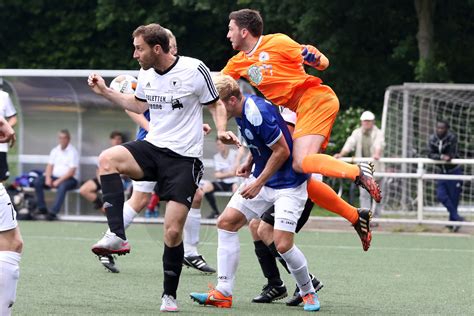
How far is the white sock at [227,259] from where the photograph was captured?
851cm

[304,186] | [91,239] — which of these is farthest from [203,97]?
[91,239]

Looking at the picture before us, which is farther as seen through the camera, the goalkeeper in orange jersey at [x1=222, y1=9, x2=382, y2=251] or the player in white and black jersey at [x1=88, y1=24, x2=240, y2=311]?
the goalkeeper in orange jersey at [x1=222, y1=9, x2=382, y2=251]

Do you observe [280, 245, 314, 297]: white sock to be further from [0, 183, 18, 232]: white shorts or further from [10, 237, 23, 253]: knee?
[0, 183, 18, 232]: white shorts

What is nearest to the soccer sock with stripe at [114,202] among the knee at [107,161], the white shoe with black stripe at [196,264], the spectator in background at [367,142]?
the knee at [107,161]

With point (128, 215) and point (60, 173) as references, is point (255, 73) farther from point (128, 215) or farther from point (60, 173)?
point (60, 173)

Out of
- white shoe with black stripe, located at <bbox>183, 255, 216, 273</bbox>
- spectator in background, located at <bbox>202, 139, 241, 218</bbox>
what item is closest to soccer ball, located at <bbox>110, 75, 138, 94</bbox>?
white shoe with black stripe, located at <bbox>183, 255, 216, 273</bbox>

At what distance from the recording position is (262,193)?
8555 millimetres

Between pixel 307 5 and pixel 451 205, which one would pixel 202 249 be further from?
pixel 307 5

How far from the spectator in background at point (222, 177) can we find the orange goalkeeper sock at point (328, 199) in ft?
24.7

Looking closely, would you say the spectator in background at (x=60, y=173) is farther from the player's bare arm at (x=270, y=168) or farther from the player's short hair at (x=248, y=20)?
the player's bare arm at (x=270, y=168)

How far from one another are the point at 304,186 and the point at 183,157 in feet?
3.06

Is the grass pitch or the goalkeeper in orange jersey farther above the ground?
the goalkeeper in orange jersey

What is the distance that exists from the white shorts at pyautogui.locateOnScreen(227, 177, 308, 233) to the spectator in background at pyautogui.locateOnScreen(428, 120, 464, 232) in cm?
872

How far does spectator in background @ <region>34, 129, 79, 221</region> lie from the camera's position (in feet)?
61.1
